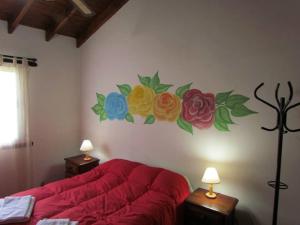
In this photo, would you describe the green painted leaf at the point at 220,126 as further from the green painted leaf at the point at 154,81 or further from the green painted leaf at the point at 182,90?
the green painted leaf at the point at 154,81

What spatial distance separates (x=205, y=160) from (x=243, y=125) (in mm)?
545

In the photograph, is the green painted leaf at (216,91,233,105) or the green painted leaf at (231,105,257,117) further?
the green painted leaf at (216,91,233,105)

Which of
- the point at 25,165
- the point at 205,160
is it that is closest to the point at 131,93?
the point at 205,160

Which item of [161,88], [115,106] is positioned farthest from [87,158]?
[161,88]

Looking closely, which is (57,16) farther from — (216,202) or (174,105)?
(216,202)

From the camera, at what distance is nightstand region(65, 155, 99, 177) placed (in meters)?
3.10

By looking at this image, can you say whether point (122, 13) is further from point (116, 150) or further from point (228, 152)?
point (228, 152)

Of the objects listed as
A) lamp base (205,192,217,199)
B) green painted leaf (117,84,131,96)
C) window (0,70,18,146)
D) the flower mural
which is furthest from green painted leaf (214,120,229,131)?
window (0,70,18,146)

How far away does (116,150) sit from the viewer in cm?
323

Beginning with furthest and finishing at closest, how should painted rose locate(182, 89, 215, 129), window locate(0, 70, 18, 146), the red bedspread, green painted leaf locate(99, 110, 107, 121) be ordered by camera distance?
green painted leaf locate(99, 110, 107, 121)
window locate(0, 70, 18, 146)
painted rose locate(182, 89, 215, 129)
the red bedspread

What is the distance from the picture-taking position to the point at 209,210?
1946 millimetres

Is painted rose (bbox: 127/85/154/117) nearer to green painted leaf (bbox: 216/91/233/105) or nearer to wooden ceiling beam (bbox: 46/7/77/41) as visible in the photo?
green painted leaf (bbox: 216/91/233/105)

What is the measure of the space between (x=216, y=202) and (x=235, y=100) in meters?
0.98

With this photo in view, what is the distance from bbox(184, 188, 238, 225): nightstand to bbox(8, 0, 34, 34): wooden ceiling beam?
273 centimetres
